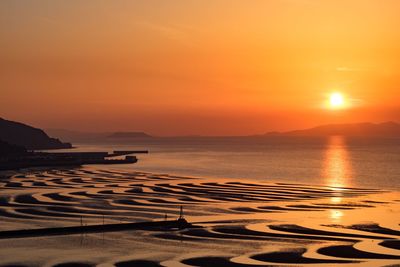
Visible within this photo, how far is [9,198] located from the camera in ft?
225

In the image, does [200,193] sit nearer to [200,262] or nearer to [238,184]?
[238,184]

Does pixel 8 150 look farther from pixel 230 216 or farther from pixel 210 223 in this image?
pixel 210 223

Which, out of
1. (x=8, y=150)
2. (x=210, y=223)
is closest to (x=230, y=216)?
(x=210, y=223)

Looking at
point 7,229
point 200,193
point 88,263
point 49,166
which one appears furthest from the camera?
point 49,166

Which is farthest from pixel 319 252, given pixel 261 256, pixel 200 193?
pixel 200 193

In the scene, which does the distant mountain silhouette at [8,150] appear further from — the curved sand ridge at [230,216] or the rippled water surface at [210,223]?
the rippled water surface at [210,223]

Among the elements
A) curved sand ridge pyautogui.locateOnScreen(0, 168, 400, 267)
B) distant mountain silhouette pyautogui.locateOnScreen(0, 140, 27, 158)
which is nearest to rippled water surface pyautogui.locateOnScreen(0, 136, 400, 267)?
curved sand ridge pyautogui.locateOnScreen(0, 168, 400, 267)

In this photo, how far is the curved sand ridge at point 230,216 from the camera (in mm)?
37844

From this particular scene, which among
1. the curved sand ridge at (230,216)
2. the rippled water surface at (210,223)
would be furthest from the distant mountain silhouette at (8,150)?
the rippled water surface at (210,223)


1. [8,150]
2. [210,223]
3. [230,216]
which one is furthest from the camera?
[8,150]

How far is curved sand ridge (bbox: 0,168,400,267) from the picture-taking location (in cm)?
3784

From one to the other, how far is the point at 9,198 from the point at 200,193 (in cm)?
2198

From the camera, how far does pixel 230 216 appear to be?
5475cm

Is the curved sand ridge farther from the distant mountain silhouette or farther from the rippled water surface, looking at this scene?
the distant mountain silhouette
